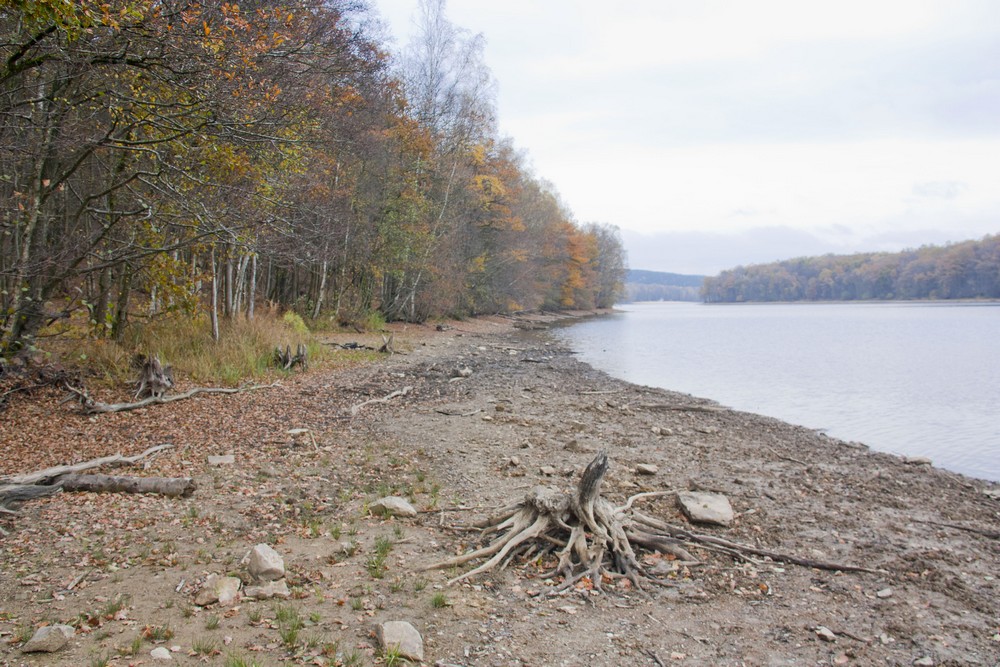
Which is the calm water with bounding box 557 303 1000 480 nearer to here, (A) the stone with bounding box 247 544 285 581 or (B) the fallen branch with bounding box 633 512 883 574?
(B) the fallen branch with bounding box 633 512 883 574

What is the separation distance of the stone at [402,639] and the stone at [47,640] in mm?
1879

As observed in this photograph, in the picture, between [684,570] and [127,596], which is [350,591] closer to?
[127,596]

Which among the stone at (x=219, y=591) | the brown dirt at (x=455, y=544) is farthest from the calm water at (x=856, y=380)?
the stone at (x=219, y=591)


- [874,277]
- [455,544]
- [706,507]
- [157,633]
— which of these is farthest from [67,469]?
[874,277]

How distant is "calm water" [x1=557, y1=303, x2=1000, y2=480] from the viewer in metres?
13.8

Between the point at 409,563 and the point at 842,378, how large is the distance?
21.7m

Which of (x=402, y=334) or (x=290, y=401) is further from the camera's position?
(x=402, y=334)

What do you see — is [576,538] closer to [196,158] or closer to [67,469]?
[67,469]

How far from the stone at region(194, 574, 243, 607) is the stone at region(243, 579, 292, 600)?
0.09 metres

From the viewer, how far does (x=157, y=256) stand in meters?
11.1

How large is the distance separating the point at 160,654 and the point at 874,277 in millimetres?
149972

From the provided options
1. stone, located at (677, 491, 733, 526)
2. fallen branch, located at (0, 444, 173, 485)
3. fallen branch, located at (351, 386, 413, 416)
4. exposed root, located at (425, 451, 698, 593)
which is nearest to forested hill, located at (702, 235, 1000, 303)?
fallen branch, located at (351, 386, 413, 416)

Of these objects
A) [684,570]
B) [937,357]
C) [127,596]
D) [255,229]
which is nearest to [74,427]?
[255,229]

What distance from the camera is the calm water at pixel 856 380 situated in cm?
1382
